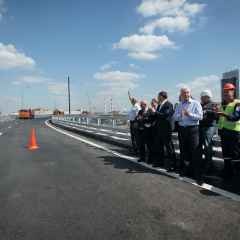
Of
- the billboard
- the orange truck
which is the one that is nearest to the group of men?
the billboard

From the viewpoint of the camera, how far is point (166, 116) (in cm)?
1059

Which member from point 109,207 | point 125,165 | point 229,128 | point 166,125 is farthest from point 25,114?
point 109,207

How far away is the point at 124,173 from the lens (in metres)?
10.1

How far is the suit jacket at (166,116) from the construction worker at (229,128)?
1.88m

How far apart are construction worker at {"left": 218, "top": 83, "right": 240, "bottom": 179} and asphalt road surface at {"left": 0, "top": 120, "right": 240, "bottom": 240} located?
38.7 inches

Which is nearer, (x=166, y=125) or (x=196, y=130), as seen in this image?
(x=196, y=130)

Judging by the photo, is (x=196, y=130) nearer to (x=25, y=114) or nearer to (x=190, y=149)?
(x=190, y=149)

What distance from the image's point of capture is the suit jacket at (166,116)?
1059 centimetres

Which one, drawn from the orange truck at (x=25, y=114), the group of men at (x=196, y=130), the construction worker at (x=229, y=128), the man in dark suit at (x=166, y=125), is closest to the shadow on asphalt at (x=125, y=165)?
the group of men at (x=196, y=130)

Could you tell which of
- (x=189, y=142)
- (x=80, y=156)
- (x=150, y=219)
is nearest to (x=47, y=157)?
(x=80, y=156)

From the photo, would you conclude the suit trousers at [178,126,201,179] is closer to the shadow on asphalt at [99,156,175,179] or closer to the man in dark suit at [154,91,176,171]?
the shadow on asphalt at [99,156,175,179]

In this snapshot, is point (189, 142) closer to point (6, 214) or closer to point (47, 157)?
point (6, 214)

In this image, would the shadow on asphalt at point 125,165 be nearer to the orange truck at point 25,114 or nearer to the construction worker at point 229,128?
the construction worker at point 229,128

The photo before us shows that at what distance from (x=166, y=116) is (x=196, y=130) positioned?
134 centimetres
